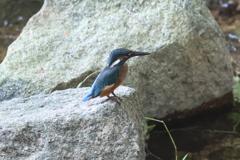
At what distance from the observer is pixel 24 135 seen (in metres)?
2.08

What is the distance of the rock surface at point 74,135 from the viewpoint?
6.81ft

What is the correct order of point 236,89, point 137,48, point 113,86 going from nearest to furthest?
1. point 113,86
2. point 137,48
3. point 236,89

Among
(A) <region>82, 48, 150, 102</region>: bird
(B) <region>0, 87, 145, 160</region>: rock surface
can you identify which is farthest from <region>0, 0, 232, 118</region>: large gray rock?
(B) <region>0, 87, 145, 160</region>: rock surface

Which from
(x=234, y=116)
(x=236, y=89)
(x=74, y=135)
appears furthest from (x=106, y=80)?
(x=236, y=89)

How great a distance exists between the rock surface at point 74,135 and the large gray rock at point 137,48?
124 centimetres

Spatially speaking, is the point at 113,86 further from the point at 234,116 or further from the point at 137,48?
the point at 234,116

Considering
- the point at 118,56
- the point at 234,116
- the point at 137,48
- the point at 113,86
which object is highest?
the point at 118,56

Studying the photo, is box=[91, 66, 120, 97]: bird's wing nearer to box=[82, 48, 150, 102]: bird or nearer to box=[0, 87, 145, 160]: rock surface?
box=[82, 48, 150, 102]: bird

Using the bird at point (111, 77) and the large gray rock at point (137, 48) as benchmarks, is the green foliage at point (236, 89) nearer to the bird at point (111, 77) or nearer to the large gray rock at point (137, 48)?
the large gray rock at point (137, 48)

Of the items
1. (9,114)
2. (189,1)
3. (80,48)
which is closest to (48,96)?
(9,114)

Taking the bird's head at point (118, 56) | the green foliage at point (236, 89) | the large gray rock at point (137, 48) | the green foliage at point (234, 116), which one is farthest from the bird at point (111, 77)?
the green foliage at point (236, 89)

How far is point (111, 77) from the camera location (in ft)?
7.52

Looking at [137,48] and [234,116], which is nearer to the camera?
[137,48]

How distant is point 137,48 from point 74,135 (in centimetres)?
180
